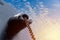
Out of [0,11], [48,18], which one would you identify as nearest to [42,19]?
[48,18]

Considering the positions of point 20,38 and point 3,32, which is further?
point 20,38

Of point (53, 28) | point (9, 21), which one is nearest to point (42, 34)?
point (53, 28)

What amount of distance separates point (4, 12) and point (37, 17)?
0.99 feet

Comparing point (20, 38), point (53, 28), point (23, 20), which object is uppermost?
point (23, 20)

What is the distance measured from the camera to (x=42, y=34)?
1.06 metres

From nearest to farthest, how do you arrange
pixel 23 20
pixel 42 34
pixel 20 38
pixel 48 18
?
1. pixel 23 20
2. pixel 20 38
3. pixel 42 34
4. pixel 48 18

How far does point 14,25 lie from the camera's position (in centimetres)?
84

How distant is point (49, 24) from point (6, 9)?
370 millimetres

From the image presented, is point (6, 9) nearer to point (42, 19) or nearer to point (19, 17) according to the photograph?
point (19, 17)

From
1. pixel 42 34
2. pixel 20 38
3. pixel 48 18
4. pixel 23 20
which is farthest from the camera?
pixel 48 18

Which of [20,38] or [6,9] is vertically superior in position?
[6,9]

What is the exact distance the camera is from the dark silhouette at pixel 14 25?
81 centimetres

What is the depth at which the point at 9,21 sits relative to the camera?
2.70 ft

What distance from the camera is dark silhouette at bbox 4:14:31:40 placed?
0.81 meters
